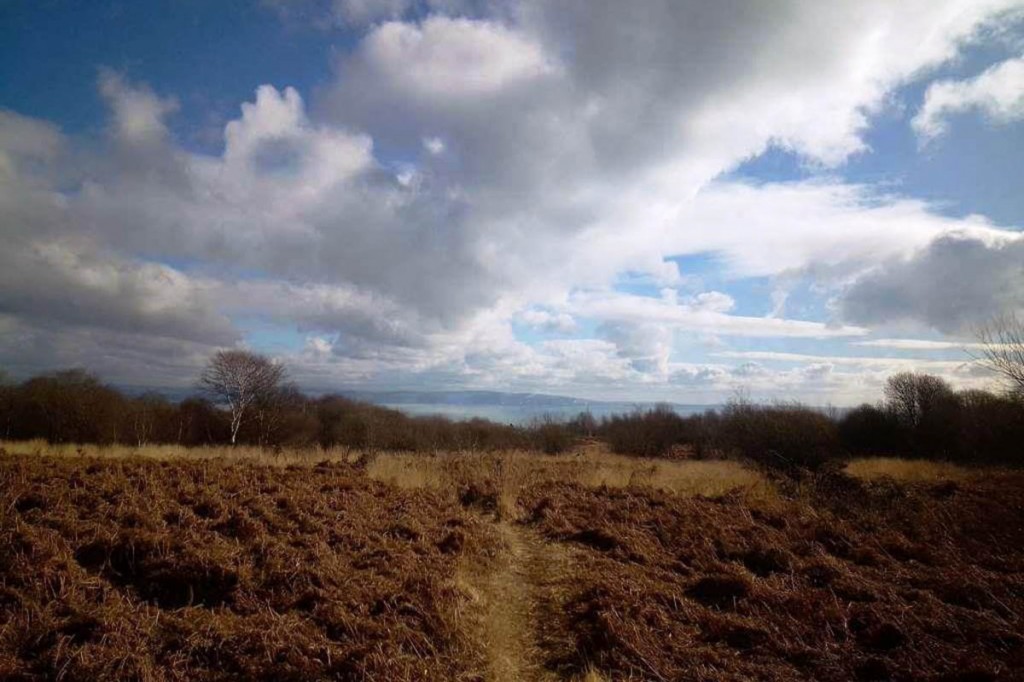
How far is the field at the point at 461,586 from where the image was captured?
4.72 metres

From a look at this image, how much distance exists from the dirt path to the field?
0.12 feet

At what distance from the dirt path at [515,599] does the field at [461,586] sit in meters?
0.04

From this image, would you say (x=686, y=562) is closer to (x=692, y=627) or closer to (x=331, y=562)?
(x=692, y=627)

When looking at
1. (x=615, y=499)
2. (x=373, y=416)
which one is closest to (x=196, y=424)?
(x=373, y=416)

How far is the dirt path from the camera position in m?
5.32

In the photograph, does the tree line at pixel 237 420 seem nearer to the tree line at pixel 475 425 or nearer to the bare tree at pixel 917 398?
the tree line at pixel 475 425

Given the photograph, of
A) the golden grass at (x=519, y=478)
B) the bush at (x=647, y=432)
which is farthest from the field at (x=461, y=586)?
the bush at (x=647, y=432)

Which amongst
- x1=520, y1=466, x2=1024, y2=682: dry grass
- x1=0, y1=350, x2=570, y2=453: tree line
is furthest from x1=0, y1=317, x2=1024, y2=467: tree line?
x1=520, y1=466, x2=1024, y2=682: dry grass

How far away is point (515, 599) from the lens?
7.18 metres

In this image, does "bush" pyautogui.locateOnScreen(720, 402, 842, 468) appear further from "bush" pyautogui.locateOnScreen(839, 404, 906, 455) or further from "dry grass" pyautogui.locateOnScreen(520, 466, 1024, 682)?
"dry grass" pyautogui.locateOnScreen(520, 466, 1024, 682)

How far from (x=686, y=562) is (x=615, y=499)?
4.87m

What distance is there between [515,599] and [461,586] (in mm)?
912

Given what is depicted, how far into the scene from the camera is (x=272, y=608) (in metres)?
5.64

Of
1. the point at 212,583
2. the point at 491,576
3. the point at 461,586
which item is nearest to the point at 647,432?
the point at 491,576
